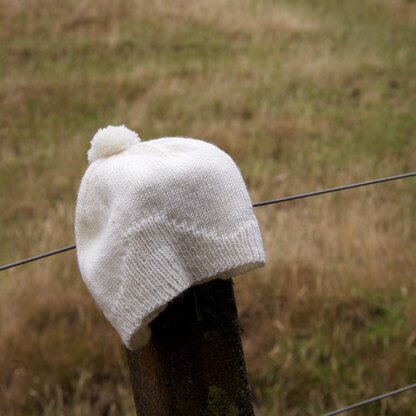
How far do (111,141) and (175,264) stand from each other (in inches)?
9.7

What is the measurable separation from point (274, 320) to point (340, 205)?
1199 millimetres

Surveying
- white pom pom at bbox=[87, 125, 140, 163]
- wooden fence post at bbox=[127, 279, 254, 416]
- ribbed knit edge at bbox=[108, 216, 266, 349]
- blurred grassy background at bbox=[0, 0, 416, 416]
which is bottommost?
blurred grassy background at bbox=[0, 0, 416, 416]

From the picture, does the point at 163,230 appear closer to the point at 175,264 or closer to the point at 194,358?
the point at 175,264

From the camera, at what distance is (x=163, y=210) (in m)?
1.03

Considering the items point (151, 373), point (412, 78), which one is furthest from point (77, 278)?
point (412, 78)

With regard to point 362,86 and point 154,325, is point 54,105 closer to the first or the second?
point 362,86

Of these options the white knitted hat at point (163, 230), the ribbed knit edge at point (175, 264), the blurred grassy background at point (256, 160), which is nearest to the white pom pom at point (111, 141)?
the white knitted hat at point (163, 230)

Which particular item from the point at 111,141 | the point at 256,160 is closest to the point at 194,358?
the point at 111,141

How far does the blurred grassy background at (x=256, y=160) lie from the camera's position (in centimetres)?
271

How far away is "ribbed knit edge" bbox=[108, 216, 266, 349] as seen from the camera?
1019 millimetres

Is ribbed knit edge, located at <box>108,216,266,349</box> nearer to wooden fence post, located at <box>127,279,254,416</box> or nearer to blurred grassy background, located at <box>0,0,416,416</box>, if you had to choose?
wooden fence post, located at <box>127,279,254,416</box>

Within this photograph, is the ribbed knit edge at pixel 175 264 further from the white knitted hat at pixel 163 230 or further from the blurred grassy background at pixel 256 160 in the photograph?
the blurred grassy background at pixel 256 160

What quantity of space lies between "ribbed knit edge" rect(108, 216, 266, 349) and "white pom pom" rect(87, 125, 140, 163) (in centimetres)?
18

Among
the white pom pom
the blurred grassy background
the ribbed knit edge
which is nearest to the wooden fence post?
the ribbed knit edge
